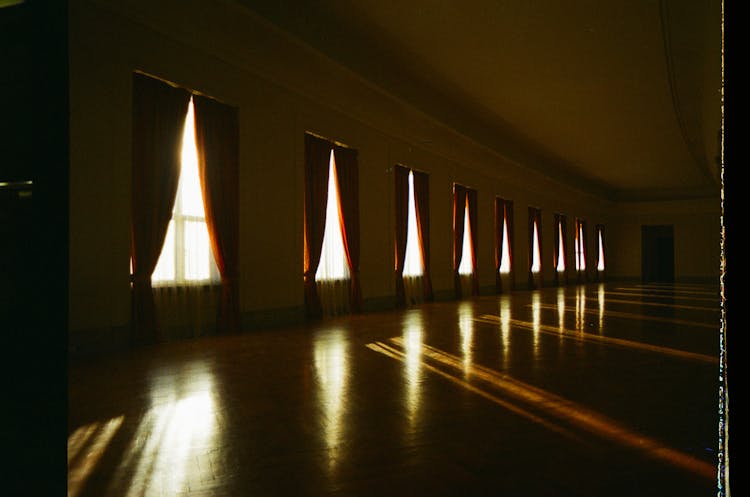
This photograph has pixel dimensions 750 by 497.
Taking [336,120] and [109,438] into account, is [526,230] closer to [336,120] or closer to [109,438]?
[336,120]

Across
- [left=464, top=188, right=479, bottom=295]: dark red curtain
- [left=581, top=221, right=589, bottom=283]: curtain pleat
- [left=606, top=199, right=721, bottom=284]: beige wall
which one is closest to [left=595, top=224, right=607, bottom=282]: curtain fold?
[left=606, top=199, right=721, bottom=284]: beige wall

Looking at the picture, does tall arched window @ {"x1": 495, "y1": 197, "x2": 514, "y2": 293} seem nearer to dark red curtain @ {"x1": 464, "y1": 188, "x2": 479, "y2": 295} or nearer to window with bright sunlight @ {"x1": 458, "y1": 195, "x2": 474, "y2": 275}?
dark red curtain @ {"x1": 464, "y1": 188, "x2": 479, "y2": 295}

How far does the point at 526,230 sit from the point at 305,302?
35.3ft

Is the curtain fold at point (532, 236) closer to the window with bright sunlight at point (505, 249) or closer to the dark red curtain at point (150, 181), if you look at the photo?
the window with bright sunlight at point (505, 249)

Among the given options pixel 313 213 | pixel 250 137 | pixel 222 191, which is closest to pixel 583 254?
pixel 313 213

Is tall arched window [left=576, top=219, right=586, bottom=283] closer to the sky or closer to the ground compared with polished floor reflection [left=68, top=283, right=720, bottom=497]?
closer to the sky

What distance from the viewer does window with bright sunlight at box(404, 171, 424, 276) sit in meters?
10.2

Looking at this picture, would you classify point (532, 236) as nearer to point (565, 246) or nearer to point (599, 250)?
point (565, 246)

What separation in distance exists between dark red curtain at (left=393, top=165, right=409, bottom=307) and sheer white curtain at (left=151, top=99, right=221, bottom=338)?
4338 millimetres

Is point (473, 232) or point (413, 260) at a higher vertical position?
point (473, 232)

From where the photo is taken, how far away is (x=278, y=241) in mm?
6844

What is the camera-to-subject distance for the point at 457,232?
11914 mm

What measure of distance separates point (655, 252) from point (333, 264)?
67.4 feet

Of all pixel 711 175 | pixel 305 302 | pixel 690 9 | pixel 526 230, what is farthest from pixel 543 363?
pixel 711 175
